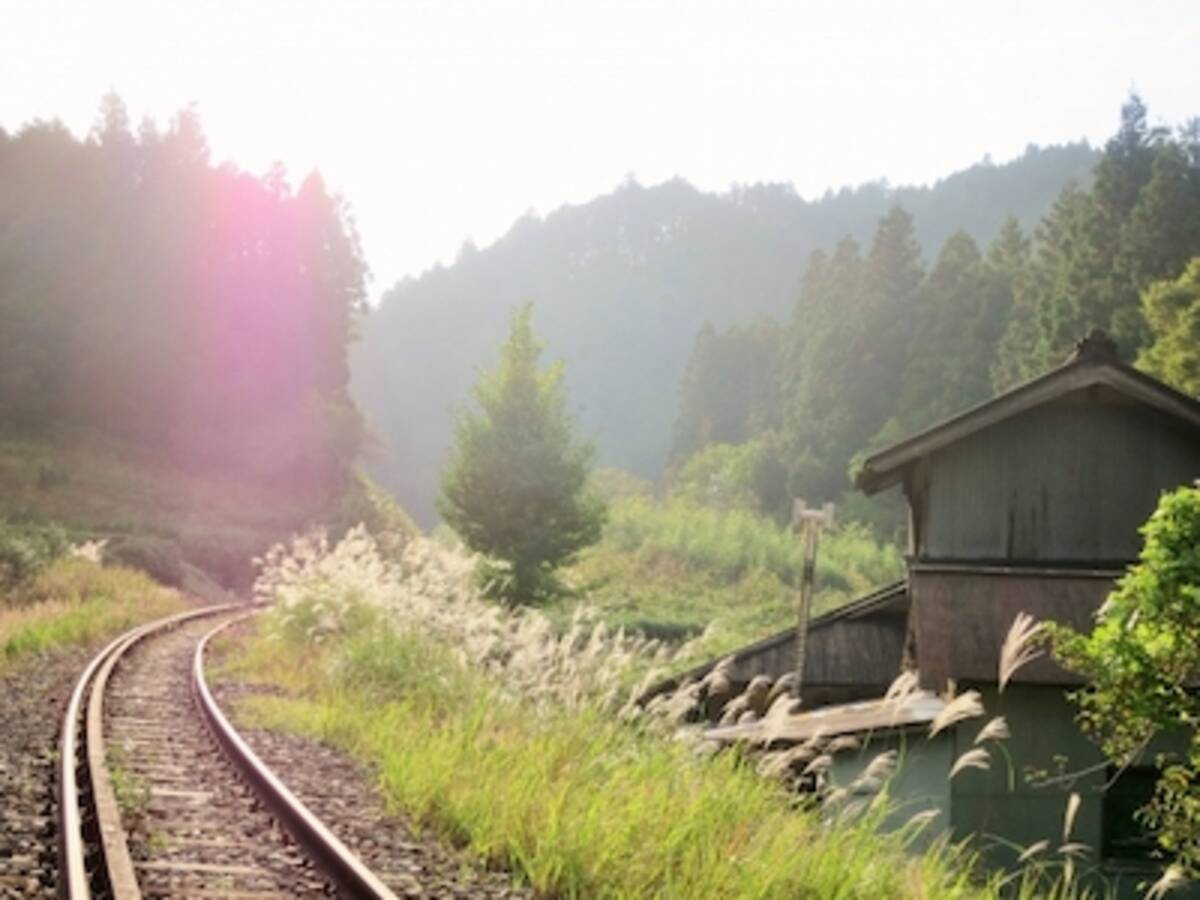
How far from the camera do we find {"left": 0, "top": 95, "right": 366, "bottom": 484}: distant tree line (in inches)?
2108

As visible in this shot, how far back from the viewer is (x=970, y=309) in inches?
2499

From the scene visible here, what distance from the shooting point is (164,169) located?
59.4m

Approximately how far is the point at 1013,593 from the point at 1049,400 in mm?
3155

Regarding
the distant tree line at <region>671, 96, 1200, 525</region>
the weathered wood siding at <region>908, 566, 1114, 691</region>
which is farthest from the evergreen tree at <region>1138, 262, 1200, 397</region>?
the weathered wood siding at <region>908, 566, 1114, 691</region>

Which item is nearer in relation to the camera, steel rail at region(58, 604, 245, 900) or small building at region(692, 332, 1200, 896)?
steel rail at region(58, 604, 245, 900)

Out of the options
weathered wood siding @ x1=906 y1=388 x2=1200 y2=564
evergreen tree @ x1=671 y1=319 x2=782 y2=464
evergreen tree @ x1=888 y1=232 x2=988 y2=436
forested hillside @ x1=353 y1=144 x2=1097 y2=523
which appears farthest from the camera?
forested hillside @ x1=353 y1=144 x2=1097 y2=523

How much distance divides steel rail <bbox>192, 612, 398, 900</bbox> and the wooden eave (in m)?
9.51

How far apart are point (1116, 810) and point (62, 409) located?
1858 inches

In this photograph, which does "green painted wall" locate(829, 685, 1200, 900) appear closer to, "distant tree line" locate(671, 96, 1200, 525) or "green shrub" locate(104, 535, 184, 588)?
"distant tree line" locate(671, 96, 1200, 525)

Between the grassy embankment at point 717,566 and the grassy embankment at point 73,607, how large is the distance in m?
13.7

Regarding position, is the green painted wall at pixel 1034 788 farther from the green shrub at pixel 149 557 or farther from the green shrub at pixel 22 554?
the green shrub at pixel 149 557

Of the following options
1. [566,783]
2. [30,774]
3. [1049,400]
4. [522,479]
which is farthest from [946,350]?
[566,783]

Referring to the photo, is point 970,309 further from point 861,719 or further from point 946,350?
point 861,719

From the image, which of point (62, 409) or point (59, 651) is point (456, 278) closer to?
point (62, 409)
